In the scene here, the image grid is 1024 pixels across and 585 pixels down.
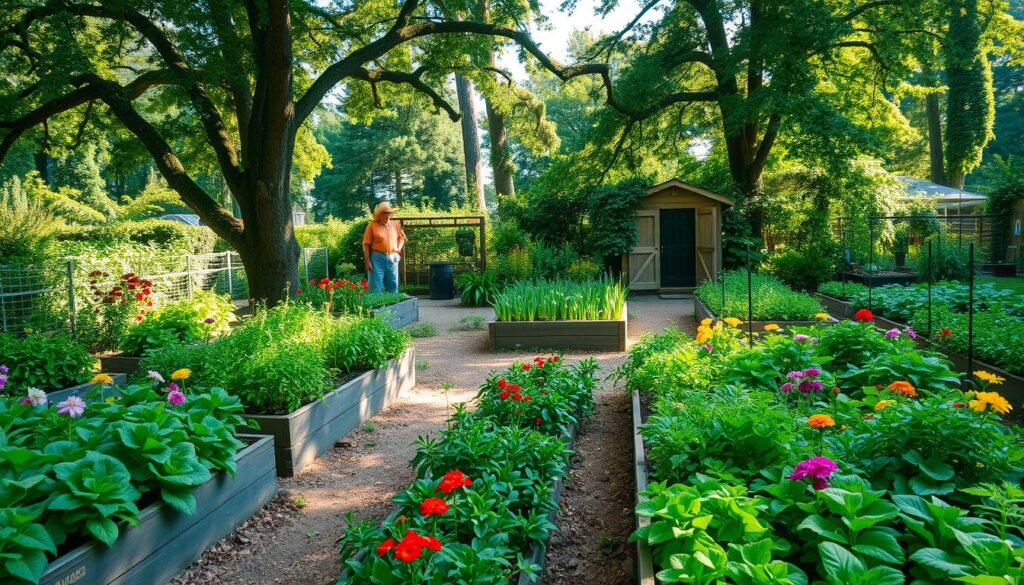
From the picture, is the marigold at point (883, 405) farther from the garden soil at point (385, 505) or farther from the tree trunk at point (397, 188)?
the tree trunk at point (397, 188)

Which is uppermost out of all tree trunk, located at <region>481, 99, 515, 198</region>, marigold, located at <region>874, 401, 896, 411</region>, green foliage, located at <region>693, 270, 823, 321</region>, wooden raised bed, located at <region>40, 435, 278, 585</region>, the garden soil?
tree trunk, located at <region>481, 99, 515, 198</region>

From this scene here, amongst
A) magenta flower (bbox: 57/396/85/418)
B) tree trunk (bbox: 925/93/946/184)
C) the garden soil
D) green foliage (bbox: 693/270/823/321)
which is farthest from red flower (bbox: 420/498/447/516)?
tree trunk (bbox: 925/93/946/184)

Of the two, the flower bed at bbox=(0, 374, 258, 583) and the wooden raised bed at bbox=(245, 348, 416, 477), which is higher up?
the flower bed at bbox=(0, 374, 258, 583)

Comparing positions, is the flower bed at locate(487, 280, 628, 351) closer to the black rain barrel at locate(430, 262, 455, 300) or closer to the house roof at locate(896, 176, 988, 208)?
the black rain barrel at locate(430, 262, 455, 300)

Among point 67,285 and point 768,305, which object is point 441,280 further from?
point 768,305

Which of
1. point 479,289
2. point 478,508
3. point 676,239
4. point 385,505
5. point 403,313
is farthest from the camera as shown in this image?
point 676,239

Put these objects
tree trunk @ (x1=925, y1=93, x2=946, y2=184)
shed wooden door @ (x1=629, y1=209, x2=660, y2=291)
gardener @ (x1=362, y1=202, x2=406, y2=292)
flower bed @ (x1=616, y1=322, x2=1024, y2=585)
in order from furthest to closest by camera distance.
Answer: tree trunk @ (x1=925, y1=93, x2=946, y2=184) < shed wooden door @ (x1=629, y1=209, x2=660, y2=291) < gardener @ (x1=362, y1=202, x2=406, y2=292) < flower bed @ (x1=616, y1=322, x2=1024, y2=585)

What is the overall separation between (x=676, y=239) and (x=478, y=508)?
45.6 ft

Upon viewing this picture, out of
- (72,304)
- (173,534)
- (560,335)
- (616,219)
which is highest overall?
(616,219)

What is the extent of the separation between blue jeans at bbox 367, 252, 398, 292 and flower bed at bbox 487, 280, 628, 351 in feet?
10.3

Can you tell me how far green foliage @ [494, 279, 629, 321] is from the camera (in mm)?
8438

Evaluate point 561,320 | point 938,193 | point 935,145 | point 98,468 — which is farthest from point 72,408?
point 935,145

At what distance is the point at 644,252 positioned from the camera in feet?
50.5

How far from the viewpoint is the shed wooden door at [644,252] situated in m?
15.4
